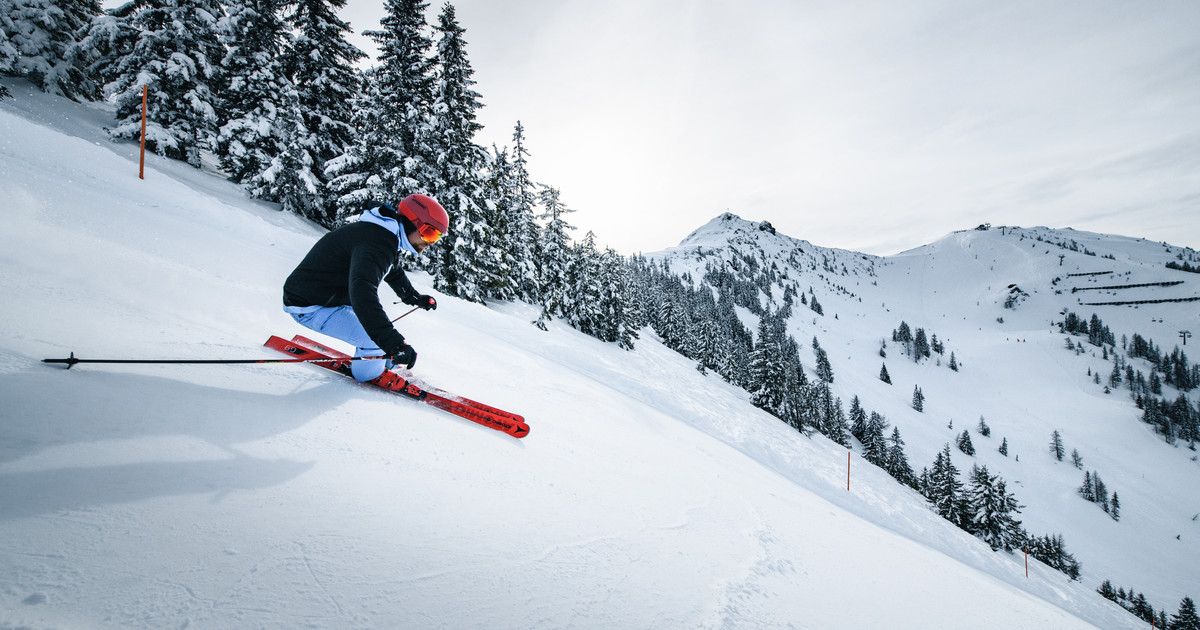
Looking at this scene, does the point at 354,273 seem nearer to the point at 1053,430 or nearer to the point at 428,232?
the point at 428,232

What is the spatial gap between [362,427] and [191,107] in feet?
70.9

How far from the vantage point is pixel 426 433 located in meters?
3.79

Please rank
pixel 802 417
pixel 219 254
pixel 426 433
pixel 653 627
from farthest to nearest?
pixel 802 417, pixel 219 254, pixel 426 433, pixel 653 627

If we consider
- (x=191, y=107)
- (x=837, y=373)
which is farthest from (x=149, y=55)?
(x=837, y=373)

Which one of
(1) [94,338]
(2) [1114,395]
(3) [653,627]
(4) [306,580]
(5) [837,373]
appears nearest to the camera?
(4) [306,580]

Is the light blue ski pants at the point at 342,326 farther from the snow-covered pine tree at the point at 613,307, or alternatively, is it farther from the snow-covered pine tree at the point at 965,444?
the snow-covered pine tree at the point at 965,444

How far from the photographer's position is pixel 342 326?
4.45m

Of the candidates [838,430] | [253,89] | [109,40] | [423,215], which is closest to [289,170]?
[253,89]

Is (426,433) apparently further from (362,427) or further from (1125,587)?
(1125,587)

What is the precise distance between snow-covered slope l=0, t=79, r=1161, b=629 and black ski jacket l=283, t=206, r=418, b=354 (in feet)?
2.54

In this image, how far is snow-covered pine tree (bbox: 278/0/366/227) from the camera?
18.0m

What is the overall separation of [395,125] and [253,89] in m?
5.78

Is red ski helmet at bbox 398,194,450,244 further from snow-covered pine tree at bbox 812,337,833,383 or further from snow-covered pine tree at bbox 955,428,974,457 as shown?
snow-covered pine tree at bbox 955,428,974,457

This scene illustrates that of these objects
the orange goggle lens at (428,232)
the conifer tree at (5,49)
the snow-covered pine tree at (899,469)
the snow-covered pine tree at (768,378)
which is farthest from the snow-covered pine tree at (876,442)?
the conifer tree at (5,49)
